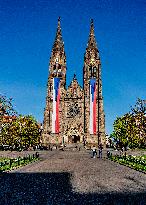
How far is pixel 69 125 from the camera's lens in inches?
3602

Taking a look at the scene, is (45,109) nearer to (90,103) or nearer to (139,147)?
(90,103)

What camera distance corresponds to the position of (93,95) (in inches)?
3406

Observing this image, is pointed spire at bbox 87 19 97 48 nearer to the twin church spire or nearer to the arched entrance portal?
Result: the twin church spire

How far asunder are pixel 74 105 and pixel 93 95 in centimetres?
854

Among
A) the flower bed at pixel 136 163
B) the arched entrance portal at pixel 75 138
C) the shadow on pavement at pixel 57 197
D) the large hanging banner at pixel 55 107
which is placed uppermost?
the large hanging banner at pixel 55 107

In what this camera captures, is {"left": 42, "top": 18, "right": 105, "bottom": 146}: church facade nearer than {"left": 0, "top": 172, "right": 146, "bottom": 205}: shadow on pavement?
No

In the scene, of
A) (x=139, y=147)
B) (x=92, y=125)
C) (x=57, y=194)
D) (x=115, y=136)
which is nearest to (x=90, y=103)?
(x=92, y=125)

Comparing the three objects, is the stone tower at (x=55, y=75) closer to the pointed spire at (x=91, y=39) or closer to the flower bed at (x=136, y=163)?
the pointed spire at (x=91, y=39)

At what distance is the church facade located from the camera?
8638 cm

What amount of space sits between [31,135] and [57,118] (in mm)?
8112

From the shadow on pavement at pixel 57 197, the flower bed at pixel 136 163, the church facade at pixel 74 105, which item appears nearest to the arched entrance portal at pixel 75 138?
the church facade at pixel 74 105

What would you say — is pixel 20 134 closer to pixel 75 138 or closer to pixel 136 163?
pixel 75 138

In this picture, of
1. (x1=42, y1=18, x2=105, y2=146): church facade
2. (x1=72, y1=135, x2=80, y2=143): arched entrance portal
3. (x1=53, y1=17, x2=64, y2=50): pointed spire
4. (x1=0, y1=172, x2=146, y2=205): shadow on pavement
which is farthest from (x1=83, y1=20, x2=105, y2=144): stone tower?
(x1=0, y1=172, x2=146, y2=205): shadow on pavement

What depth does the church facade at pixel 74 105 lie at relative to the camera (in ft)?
283
